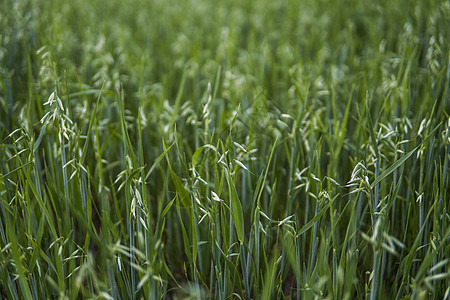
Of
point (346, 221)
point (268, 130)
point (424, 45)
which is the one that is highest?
point (424, 45)

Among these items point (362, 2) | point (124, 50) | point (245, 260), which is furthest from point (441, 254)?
point (362, 2)

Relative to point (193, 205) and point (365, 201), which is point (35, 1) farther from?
point (365, 201)

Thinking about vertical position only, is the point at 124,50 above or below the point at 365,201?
above

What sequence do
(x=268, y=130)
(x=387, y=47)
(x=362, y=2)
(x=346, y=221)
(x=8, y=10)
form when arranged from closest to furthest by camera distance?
(x=346, y=221)
(x=268, y=130)
(x=8, y=10)
(x=387, y=47)
(x=362, y=2)

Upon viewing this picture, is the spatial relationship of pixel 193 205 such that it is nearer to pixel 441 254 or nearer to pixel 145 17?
pixel 441 254

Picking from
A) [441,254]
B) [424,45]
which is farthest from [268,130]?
[424,45]

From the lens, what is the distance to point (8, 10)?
7.12 ft

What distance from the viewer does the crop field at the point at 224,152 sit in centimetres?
102

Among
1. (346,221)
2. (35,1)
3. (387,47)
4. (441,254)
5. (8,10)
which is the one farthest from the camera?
(35,1)

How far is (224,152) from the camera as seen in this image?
1.05m

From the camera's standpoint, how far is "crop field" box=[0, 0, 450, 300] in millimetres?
1022

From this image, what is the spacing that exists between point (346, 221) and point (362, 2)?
2351mm

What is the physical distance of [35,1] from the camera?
278 cm

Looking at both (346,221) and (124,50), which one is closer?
(346,221)
